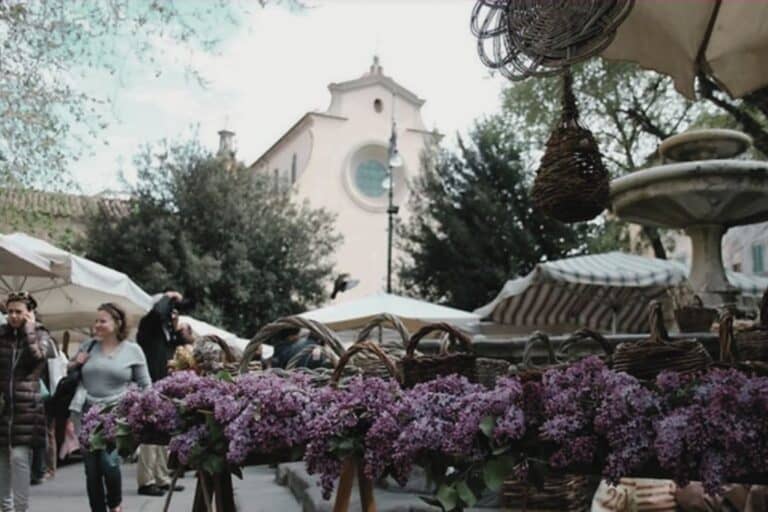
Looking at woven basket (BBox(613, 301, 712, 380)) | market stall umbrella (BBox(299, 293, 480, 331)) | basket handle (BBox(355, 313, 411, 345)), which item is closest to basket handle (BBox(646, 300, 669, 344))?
woven basket (BBox(613, 301, 712, 380))

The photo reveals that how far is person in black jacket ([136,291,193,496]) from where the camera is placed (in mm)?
7102

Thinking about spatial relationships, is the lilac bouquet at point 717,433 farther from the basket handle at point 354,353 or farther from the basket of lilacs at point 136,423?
the basket of lilacs at point 136,423

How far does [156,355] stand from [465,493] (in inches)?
233

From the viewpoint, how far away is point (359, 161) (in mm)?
35750

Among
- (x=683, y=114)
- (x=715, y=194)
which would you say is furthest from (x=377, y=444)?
(x=683, y=114)

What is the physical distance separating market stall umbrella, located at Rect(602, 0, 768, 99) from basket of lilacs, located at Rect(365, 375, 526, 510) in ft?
10.0

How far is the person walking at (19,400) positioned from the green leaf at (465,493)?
4606 mm

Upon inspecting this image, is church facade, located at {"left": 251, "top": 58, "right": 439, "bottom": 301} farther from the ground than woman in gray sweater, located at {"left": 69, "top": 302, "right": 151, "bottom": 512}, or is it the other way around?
church facade, located at {"left": 251, "top": 58, "right": 439, "bottom": 301}

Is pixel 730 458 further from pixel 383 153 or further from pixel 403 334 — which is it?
pixel 383 153

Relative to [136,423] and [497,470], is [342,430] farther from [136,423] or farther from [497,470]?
[136,423]

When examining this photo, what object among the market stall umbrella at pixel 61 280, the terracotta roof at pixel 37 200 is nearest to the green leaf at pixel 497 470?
the market stall umbrella at pixel 61 280

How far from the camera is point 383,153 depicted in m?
36.0

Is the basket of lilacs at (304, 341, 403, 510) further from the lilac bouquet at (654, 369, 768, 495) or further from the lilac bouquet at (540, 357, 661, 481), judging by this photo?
the lilac bouquet at (654, 369, 768, 495)

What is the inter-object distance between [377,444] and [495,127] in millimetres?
25733
